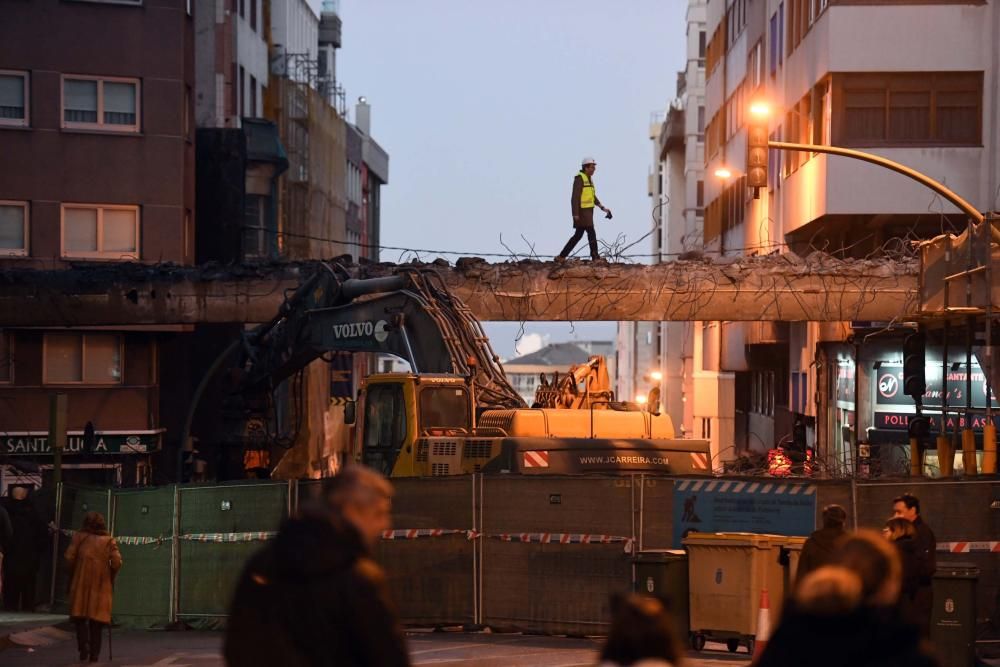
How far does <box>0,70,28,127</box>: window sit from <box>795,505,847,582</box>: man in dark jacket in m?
30.8

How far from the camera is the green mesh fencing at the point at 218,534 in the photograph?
21.9 m

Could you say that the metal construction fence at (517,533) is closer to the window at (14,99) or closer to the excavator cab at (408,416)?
the excavator cab at (408,416)

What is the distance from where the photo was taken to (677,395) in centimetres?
10138

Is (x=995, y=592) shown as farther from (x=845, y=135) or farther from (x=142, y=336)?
(x=142, y=336)

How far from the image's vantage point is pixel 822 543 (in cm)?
1413

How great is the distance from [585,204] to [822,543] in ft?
58.9

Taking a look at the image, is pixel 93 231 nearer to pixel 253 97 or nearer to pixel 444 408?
pixel 253 97

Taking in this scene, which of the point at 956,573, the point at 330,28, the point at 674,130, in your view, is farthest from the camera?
the point at 674,130

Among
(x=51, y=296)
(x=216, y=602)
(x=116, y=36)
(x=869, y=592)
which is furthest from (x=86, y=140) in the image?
(x=869, y=592)

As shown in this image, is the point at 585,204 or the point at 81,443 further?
the point at 81,443

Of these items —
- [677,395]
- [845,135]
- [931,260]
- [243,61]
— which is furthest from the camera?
[677,395]

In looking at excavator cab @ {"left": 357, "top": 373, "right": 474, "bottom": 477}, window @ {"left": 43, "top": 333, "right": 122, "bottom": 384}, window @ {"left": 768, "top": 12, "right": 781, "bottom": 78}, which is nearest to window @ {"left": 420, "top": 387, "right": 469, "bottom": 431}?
excavator cab @ {"left": 357, "top": 373, "right": 474, "bottom": 477}

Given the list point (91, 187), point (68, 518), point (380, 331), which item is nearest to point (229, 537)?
point (68, 518)

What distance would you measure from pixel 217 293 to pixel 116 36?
31.5ft
